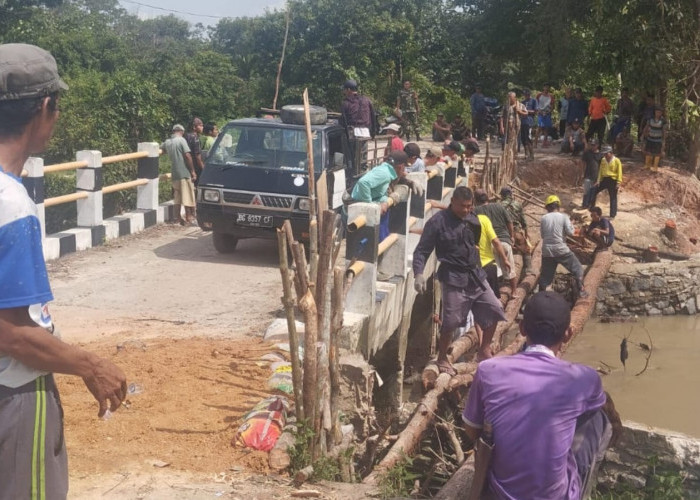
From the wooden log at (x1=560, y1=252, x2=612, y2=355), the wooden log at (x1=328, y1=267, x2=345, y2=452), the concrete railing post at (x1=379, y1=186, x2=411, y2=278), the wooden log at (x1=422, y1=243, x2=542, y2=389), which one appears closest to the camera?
the wooden log at (x1=328, y1=267, x2=345, y2=452)

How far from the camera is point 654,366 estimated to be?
13.9 meters

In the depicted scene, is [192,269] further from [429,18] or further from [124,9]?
[124,9]

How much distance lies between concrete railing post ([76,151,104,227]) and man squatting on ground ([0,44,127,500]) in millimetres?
9134

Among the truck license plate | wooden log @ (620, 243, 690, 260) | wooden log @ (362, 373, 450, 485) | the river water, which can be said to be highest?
the truck license plate

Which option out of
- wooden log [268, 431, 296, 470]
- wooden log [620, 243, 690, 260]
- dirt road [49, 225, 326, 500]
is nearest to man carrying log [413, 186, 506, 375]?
dirt road [49, 225, 326, 500]

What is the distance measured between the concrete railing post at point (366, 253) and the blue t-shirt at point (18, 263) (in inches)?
204

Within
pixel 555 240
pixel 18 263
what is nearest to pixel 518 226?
pixel 555 240

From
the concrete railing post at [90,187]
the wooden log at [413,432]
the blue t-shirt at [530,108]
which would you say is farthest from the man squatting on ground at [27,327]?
the blue t-shirt at [530,108]

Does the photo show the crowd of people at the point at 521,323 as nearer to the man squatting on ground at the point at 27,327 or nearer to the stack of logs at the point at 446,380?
the stack of logs at the point at 446,380

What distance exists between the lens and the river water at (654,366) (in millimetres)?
11875

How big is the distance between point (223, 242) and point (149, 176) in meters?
2.70

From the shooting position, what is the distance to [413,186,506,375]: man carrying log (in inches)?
303

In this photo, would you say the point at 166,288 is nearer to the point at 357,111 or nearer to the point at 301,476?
the point at 301,476

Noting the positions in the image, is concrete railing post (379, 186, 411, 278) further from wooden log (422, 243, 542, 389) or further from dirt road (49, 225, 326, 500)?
dirt road (49, 225, 326, 500)
